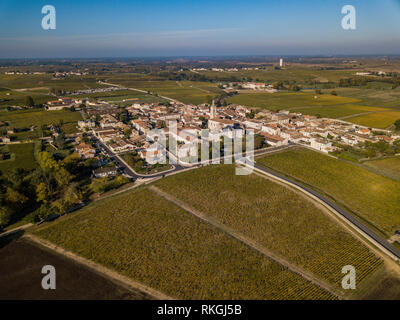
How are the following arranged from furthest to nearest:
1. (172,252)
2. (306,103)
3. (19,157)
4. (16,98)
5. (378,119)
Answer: (16,98) < (306,103) < (378,119) < (19,157) < (172,252)

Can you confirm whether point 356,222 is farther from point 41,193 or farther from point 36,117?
point 36,117

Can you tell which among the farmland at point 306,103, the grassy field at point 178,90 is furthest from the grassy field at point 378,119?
the grassy field at point 178,90

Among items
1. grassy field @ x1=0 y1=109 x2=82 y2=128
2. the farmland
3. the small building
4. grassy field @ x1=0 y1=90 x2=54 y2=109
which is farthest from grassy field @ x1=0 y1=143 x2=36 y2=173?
the farmland

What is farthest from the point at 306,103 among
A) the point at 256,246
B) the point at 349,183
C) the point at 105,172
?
the point at 256,246
